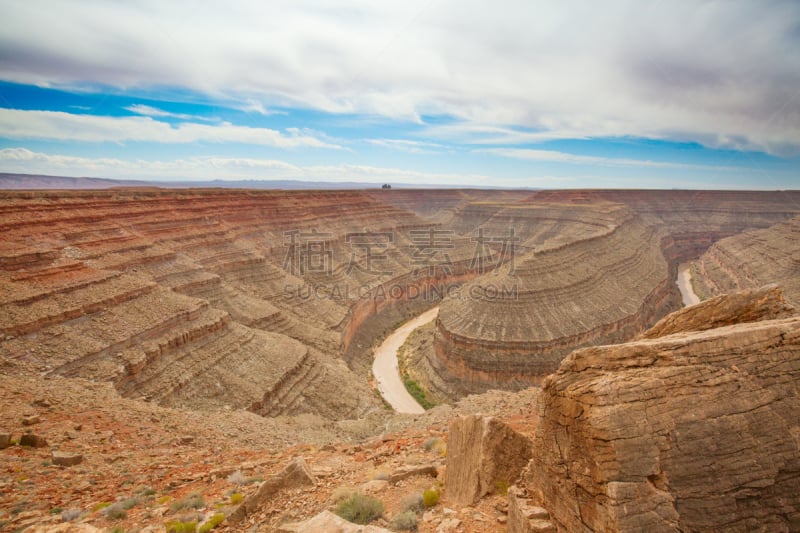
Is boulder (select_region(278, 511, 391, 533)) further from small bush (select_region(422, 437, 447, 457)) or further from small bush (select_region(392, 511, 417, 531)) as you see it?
small bush (select_region(422, 437, 447, 457))

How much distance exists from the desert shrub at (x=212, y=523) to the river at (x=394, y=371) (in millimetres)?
22871

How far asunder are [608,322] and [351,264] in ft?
104

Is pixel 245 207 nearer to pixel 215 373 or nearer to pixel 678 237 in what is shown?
pixel 215 373

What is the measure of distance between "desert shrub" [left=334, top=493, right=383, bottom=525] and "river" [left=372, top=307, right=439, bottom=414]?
22.8m

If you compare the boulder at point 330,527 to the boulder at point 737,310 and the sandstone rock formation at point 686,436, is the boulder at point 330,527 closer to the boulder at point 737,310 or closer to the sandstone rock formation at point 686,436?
the sandstone rock formation at point 686,436

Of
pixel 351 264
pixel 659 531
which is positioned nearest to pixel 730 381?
pixel 659 531

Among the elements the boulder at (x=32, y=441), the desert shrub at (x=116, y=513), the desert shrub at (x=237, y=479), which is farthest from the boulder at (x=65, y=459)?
the desert shrub at (x=237, y=479)

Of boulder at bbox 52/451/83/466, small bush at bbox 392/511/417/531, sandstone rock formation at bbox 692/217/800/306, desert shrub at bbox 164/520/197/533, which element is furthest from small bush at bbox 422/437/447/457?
sandstone rock formation at bbox 692/217/800/306

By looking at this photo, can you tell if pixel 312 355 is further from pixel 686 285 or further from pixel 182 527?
pixel 686 285

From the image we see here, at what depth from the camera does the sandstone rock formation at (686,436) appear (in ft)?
16.5

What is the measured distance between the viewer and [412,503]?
25.9 ft

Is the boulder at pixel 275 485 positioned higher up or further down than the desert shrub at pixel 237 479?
higher up

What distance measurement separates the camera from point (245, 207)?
52.3 metres

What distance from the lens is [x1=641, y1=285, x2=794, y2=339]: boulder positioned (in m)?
7.16
